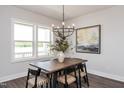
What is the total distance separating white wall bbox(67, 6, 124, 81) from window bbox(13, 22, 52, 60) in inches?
83.0

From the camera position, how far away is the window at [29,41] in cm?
383

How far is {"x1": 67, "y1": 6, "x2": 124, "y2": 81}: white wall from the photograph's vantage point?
11.3 feet

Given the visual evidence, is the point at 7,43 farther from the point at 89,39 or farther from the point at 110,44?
the point at 110,44

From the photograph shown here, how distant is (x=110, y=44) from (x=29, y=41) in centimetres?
312

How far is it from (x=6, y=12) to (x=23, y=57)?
171cm

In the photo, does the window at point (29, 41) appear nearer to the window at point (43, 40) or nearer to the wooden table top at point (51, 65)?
the window at point (43, 40)

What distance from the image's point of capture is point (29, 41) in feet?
13.8

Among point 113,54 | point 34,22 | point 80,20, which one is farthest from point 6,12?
point 113,54

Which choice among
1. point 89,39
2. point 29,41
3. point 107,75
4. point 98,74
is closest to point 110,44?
point 89,39

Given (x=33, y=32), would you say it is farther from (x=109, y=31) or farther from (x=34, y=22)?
(x=109, y=31)

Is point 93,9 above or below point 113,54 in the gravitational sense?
above

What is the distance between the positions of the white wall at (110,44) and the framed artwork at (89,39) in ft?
0.49

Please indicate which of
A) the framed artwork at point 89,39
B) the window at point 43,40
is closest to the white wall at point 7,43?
the window at point 43,40

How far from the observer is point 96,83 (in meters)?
3.29
